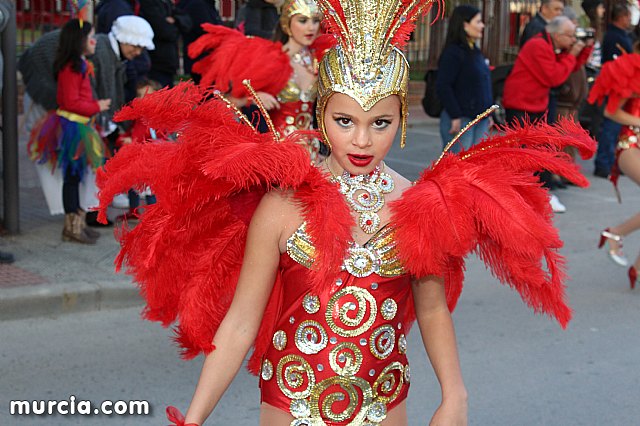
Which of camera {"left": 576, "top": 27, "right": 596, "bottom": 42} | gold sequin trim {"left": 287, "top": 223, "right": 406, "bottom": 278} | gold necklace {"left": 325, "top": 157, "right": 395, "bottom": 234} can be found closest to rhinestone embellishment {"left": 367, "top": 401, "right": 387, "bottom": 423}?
gold sequin trim {"left": 287, "top": 223, "right": 406, "bottom": 278}

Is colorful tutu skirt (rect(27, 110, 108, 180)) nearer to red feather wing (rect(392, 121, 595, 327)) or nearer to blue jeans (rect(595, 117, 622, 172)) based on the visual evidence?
red feather wing (rect(392, 121, 595, 327))

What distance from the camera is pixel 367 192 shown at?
2863 mm

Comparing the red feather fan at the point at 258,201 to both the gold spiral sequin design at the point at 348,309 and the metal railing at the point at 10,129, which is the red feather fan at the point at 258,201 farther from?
the metal railing at the point at 10,129

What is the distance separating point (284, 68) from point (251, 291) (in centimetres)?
436

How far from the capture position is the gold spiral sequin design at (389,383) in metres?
2.85

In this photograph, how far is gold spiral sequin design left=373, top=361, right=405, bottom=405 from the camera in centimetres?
285

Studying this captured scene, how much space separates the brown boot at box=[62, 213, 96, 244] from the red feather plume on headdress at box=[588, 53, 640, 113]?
12.9 ft

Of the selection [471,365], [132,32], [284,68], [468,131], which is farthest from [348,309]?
[468,131]

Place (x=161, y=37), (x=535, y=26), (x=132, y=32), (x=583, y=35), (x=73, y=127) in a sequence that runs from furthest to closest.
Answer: (x=535, y=26) < (x=583, y=35) < (x=161, y=37) < (x=132, y=32) < (x=73, y=127)

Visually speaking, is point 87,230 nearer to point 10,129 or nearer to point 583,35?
point 10,129

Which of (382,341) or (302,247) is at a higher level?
(302,247)

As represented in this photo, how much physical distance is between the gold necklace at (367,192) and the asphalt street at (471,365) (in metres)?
2.38

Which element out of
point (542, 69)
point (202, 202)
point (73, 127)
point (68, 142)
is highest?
point (202, 202)

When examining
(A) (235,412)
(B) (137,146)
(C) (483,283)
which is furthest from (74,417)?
(C) (483,283)
